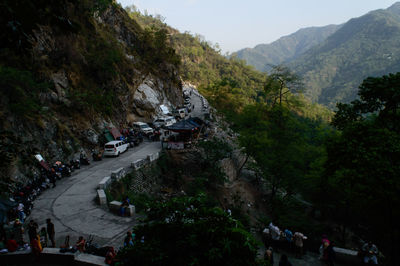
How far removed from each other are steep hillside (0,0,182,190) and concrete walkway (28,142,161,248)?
8.76 feet

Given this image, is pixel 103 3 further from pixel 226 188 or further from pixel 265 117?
pixel 226 188

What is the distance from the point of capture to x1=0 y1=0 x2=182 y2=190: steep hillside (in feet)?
15.6

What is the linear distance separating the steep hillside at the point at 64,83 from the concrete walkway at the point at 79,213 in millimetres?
2670

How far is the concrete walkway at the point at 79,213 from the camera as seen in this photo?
10461 mm

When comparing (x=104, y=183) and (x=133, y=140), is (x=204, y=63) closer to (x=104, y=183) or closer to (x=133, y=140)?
(x=133, y=140)

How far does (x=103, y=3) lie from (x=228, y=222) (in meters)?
42.7

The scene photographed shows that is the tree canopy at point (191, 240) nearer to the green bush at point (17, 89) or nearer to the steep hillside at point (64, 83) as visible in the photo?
the steep hillside at point (64, 83)

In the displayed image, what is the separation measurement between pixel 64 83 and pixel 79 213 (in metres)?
17.0

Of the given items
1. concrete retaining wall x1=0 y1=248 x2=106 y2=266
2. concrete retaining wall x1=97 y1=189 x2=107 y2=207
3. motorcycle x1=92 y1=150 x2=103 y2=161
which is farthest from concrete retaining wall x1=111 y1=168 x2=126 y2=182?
concrete retaining wall x1=0 y1=248 x2=106 y2=266

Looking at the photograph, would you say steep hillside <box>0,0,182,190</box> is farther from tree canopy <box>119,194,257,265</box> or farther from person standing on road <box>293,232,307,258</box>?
person standing on road <box>293,232,307,258</box>

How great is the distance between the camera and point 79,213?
1234 centimetres

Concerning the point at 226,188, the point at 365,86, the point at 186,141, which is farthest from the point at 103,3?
the point at 365,86

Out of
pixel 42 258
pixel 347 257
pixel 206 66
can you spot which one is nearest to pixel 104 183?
pixel 42 258

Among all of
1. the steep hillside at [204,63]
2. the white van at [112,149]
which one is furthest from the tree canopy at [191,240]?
the steep hillside at [204,63]
